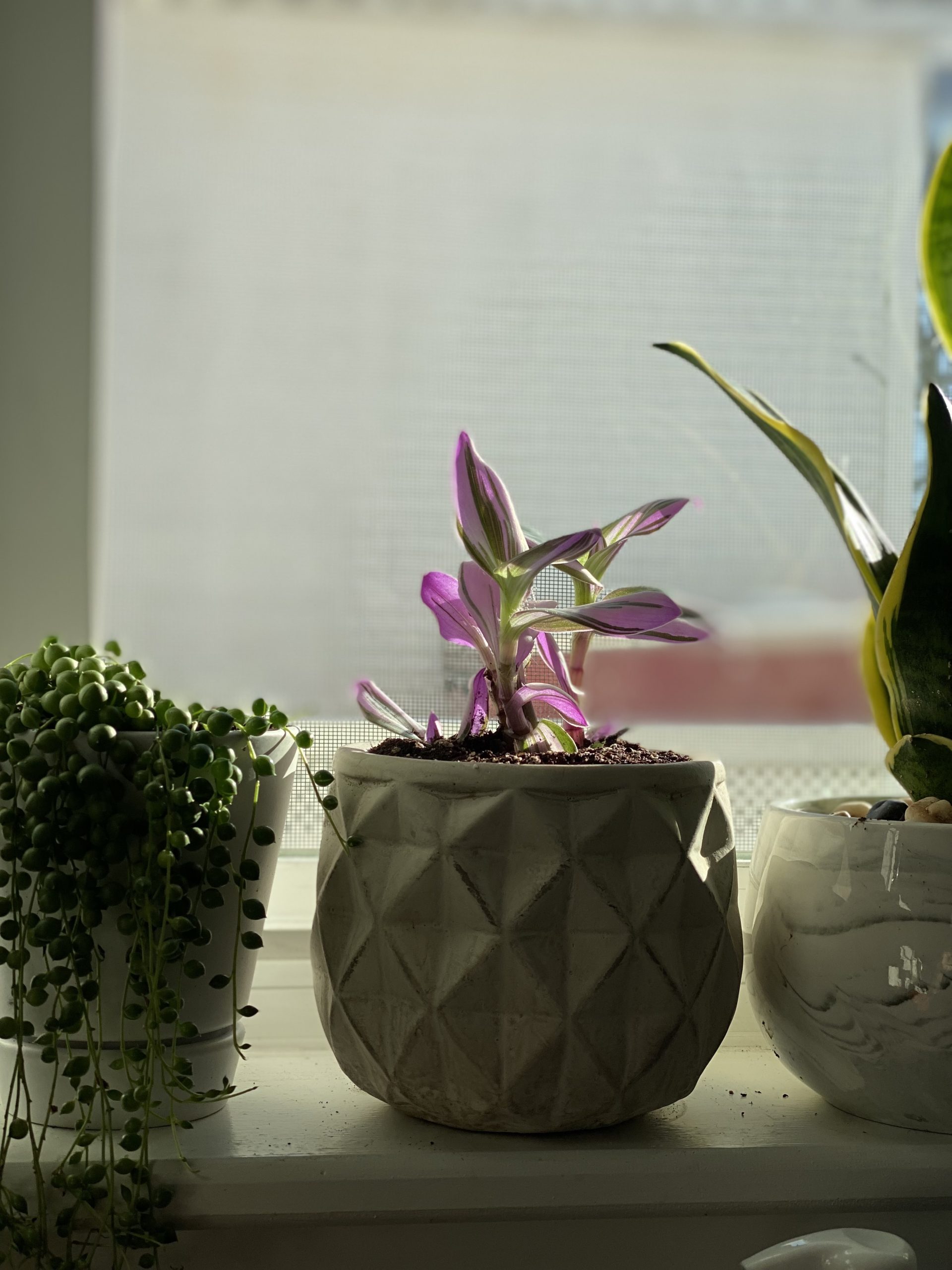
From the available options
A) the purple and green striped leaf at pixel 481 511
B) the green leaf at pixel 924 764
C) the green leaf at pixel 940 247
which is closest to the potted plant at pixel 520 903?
the purple and green striped leaf at pixel 481 511

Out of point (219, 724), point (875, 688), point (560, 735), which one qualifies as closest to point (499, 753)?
point (560, 735)

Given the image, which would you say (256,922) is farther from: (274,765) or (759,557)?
(759,557)

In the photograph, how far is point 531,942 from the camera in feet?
1.75

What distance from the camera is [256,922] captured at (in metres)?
0.64

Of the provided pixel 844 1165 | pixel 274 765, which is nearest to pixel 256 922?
pixel 274 765

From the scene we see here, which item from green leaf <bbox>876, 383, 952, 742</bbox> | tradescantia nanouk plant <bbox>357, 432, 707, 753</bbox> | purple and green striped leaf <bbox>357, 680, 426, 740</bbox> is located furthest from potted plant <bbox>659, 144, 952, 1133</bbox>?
purple and green striped leaf <bbox>357, 680, 426, 740</bbox>

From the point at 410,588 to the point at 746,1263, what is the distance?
447 mm

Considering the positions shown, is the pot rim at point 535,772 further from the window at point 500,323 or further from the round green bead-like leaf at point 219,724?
the window at point 500,323

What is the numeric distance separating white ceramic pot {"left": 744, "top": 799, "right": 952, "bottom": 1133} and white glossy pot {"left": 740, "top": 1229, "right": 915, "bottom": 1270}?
120 millimetres

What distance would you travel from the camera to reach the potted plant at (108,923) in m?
0.52

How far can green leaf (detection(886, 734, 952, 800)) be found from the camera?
582 millimetres

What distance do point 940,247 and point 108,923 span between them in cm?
64

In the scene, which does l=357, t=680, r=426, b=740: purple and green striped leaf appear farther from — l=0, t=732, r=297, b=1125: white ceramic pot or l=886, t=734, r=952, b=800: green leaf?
l=886, t=734, r=952, b=800: green leaf

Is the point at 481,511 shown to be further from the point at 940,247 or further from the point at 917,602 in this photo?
the point at 940,247
